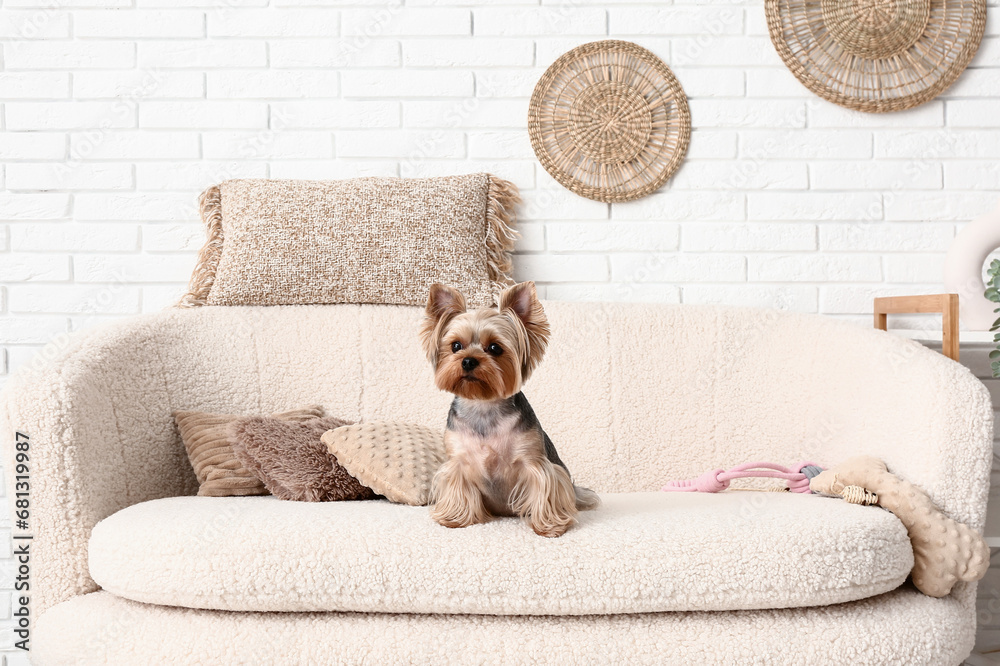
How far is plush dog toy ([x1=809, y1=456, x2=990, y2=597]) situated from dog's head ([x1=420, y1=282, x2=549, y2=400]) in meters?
0.81

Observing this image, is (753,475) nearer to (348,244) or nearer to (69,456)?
(348,244)

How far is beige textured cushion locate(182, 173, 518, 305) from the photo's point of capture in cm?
221

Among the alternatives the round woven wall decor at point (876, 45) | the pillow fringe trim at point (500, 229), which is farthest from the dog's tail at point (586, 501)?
the round woven wall decor at point (876, 45)

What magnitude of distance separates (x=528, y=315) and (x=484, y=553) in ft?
1.52

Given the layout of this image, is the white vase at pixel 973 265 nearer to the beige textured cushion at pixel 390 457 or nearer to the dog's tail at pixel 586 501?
the dog's tail at pixel 586 501

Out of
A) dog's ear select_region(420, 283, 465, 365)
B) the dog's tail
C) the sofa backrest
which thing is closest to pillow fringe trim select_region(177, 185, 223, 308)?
the sofa backrest

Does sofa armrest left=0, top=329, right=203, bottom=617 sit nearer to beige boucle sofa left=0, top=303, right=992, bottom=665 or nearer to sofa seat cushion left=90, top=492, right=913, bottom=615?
beige boucle sofa left=0, top=303, right=992, bottom=665

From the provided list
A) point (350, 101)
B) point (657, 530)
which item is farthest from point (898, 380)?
point (350, 101)

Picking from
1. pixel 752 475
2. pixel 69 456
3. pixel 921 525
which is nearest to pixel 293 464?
pixel 69 456

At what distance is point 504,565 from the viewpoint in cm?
131

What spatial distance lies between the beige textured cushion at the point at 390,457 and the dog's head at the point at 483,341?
0.33 meters

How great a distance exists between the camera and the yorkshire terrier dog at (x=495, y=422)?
1.35m

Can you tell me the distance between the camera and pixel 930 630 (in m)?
1.39

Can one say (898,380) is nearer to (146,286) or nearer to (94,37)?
(146,286)
